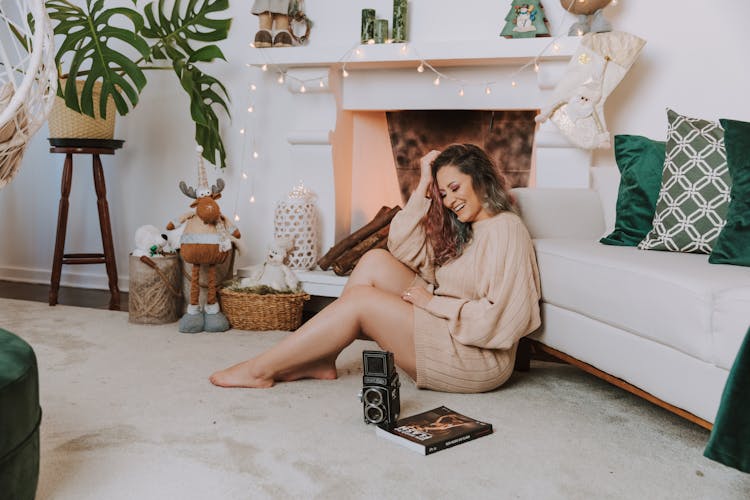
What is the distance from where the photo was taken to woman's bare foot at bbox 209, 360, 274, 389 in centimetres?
207

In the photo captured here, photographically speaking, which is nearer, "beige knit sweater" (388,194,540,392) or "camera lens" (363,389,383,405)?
"camera lens" (363,389,383,405)

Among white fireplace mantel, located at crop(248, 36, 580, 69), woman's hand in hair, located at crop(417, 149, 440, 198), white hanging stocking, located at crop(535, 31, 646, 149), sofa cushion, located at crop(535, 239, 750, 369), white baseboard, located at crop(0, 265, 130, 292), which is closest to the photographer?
sofa cushion, located at crop(535, 239, 750, 369)


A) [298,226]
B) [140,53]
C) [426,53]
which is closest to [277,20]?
[140,53]

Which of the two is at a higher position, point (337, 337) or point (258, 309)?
point (337, 337)

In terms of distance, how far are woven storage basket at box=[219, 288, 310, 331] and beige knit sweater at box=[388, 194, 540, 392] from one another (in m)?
0.99

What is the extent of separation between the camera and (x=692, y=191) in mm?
2035

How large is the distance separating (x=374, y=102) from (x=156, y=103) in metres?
1.19

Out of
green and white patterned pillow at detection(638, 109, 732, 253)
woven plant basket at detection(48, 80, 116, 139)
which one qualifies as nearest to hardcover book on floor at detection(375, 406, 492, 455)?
green and white patterned pillow at detection(638, 109, 732, 253)

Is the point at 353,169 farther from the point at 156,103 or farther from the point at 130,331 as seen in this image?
the point at 130,331

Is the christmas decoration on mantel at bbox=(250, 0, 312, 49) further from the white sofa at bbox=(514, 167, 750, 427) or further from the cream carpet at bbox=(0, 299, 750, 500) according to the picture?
the cream carpet at bbox=(0, 299, 750, 500)

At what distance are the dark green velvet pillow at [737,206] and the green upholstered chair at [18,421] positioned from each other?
5.22ft

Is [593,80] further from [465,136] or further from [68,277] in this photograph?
[68,277]

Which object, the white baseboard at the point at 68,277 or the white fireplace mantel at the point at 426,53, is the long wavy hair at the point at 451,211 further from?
the white baseboard at the point at 68,277

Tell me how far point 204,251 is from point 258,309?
0.32m
